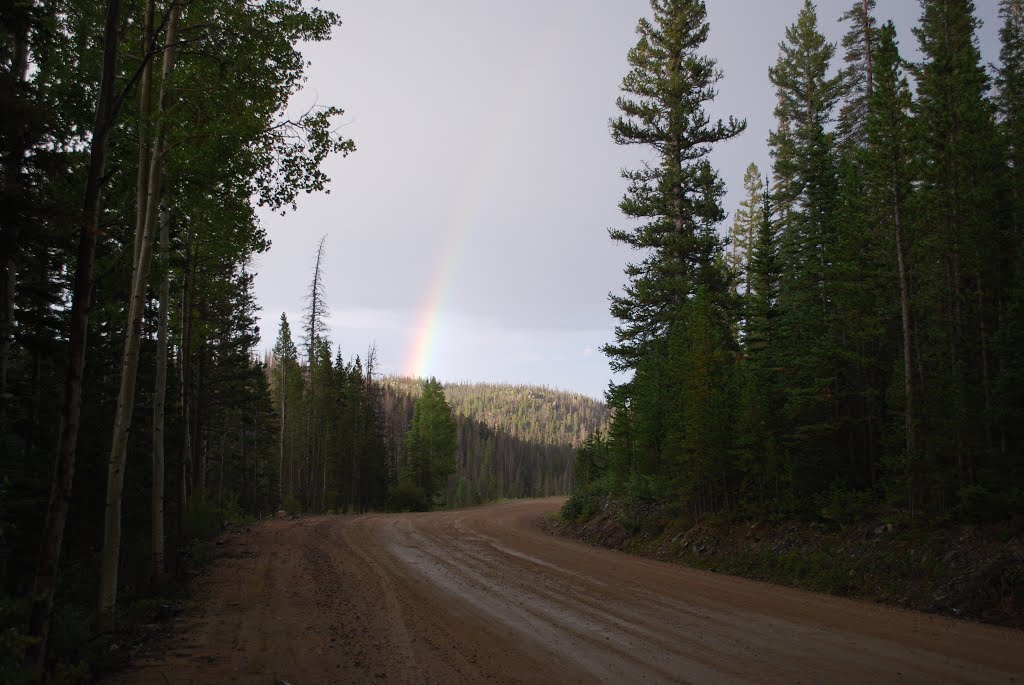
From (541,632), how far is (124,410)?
278 inches

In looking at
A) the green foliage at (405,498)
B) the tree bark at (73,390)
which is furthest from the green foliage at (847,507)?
the green foliage at (405,498)

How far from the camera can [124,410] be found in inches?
364

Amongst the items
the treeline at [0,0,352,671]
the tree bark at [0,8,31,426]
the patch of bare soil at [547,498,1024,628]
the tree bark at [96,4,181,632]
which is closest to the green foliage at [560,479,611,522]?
the patch of bare soil at [547,498,1024,628]

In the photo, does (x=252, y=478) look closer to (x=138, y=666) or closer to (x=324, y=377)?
(x=324, y=377)

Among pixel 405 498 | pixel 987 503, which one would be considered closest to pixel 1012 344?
pixel 987 503

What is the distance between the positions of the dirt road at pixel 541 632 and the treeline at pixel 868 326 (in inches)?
171

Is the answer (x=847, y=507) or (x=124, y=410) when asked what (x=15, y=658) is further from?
(x=847, y=507)

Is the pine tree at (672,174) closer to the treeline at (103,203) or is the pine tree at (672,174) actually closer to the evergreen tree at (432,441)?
the treeline at (103,203)

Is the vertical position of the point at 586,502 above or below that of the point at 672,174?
below

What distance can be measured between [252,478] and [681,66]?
41.3 metres

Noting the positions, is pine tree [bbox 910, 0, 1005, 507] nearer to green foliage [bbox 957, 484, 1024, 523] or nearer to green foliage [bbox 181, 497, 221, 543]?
green foliage [bbox 957, 484, 1024, 523]

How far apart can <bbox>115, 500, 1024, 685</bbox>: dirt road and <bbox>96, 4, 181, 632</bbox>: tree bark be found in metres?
1.14

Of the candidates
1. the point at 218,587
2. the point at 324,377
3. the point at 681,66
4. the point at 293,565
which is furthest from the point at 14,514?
the point at 324,377

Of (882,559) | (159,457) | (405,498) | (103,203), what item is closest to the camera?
(159,457)
